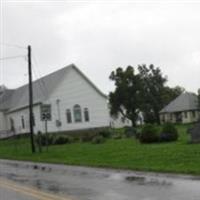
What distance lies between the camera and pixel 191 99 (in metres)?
99.4

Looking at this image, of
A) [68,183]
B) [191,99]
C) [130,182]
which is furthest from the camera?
[191,99]

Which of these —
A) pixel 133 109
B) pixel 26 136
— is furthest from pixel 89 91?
pixel 133 109

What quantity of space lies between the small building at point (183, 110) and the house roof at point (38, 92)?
23.3 m

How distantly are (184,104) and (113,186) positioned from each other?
8406 cm

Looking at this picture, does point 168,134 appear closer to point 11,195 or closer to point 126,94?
point 11,195

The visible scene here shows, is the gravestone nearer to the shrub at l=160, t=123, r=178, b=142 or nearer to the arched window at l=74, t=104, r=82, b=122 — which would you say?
the shrub at l=160, t=123, r=178, b=142

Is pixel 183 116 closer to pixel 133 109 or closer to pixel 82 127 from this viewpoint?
pixel 133 109

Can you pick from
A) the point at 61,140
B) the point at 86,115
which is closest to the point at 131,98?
the point at 86,115

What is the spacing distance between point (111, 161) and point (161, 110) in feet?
260

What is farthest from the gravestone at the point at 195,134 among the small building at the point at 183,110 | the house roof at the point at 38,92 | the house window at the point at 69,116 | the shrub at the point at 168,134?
the small building at the point at 183,110

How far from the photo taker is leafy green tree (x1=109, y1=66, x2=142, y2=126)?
98812mm

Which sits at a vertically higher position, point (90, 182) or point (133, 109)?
point (133, 109)

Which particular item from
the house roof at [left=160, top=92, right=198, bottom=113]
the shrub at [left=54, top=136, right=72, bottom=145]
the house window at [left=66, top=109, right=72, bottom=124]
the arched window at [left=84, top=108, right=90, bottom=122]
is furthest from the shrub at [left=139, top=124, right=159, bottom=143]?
the house roof at [left=160, top=92, right=198, bottom=113]

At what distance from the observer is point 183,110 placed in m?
99.0
